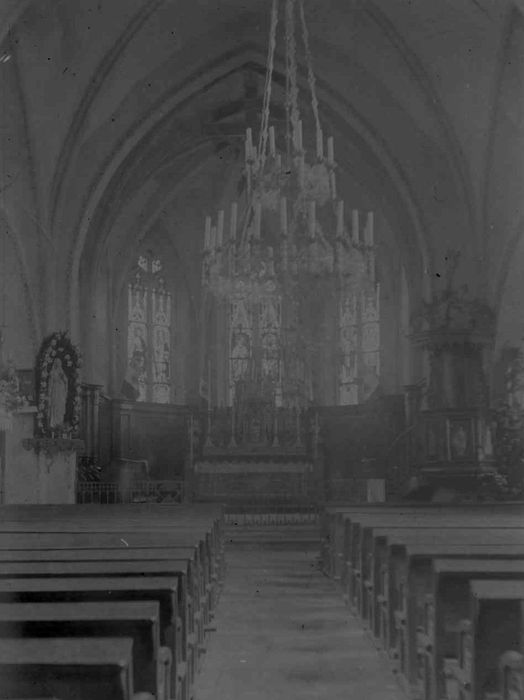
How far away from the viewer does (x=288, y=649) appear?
22.5 ft

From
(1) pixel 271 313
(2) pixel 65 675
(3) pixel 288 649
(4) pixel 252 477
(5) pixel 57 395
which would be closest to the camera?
(2) pixel 65 675

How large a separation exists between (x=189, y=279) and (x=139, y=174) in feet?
17.7

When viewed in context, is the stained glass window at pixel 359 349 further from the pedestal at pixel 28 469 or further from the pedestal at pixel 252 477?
the pedestal at pixel 28 469

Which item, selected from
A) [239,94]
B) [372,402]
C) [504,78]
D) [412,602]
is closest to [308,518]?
[372,402]

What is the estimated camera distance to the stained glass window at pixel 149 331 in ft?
90.0

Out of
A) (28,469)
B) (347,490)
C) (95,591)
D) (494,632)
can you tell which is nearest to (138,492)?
(28,469)

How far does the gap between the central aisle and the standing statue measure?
8717 mm

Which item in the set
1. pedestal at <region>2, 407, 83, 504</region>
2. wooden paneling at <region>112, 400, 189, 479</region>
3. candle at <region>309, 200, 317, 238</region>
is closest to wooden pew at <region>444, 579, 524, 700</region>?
candle at <region>309, 200, 317, 238</region>

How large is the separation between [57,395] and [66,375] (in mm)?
441

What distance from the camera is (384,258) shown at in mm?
26297

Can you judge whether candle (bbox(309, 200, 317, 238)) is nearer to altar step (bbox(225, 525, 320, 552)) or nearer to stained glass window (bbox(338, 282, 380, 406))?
altar step (bbox(225, 525, 320, 552))

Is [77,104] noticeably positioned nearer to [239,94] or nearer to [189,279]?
[239,94]

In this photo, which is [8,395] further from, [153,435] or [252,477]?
[153,435]

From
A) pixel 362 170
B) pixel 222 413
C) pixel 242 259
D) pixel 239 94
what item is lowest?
pixel 222 413
